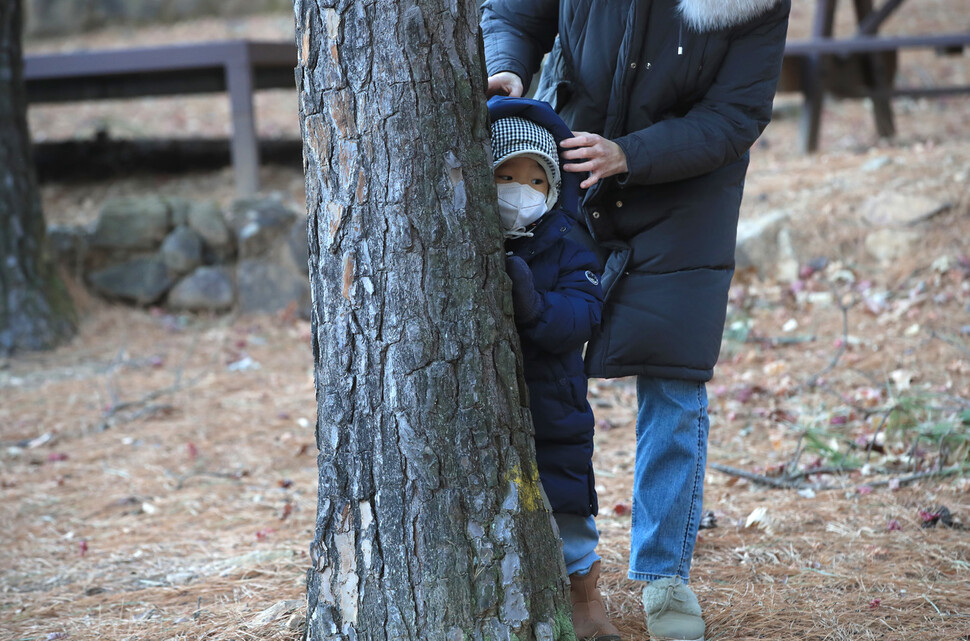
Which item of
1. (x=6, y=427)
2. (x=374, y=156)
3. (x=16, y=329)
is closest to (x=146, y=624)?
(x=374, y=156)

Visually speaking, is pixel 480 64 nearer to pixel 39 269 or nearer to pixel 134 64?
pixel 39 269

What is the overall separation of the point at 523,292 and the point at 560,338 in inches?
5.9

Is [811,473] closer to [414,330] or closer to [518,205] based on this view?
[518,205]

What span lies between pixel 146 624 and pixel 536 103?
1.87 m

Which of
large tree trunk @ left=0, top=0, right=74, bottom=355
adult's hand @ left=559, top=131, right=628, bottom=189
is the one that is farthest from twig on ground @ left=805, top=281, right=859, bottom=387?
large tree trunk @ left=0, top=0, right=74, bottom=355

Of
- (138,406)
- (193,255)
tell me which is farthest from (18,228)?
(138,406)

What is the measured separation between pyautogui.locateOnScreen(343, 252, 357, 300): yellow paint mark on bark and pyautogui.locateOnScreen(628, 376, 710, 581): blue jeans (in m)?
0.89

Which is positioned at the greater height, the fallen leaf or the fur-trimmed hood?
the fur-trimmed hood

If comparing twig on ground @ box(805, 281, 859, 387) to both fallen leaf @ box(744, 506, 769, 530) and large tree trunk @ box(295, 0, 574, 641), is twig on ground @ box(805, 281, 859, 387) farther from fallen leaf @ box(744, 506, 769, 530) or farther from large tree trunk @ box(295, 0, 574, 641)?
large tree trunk @ box(295, 0, 574, 641)

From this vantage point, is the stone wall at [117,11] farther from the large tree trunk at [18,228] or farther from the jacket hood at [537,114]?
the jacket hood at [537,114]

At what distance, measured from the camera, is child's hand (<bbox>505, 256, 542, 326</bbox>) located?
2.07 m

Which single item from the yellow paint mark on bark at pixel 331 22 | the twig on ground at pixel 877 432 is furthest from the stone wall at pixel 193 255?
the yellow paint mark on bark at pixel 331 22

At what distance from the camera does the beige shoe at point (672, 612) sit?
2.36 meters

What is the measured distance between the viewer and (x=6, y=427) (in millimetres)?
4824
